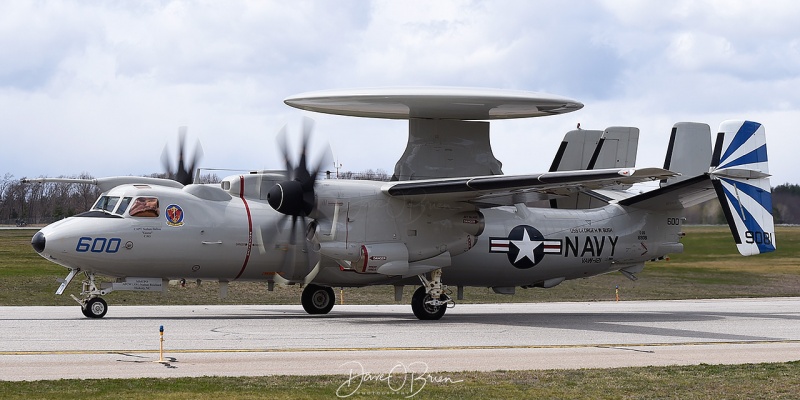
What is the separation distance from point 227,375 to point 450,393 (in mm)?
3543

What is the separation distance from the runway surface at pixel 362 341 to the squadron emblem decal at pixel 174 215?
8.34 ft

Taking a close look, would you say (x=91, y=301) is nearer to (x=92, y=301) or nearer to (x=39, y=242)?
(x=92, y=301)

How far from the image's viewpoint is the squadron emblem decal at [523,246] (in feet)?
93.0

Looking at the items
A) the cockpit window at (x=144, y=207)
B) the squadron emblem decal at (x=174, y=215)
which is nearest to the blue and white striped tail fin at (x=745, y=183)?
the squadron emblem decal at (x=174, y=215)

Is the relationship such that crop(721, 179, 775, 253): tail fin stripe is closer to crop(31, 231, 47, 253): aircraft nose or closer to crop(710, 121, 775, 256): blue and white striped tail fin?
crop(710, 121, 775, 256): blue and white striped tail fin

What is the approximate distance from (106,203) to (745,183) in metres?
17.2

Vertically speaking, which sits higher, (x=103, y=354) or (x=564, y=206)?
(x=564, y=206)

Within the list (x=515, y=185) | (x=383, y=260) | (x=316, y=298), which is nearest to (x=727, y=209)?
(x=515, y=185)

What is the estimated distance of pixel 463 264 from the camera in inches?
1102

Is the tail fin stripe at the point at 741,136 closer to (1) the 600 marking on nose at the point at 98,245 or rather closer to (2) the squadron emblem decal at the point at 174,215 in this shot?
(2) the squadron emblem decal at the point at 174,215

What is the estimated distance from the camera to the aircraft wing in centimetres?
2133

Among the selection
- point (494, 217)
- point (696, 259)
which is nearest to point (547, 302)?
point (494, 217)

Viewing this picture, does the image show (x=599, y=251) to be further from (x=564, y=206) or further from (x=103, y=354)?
(x=103, y=354)

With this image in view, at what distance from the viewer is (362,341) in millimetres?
20125
